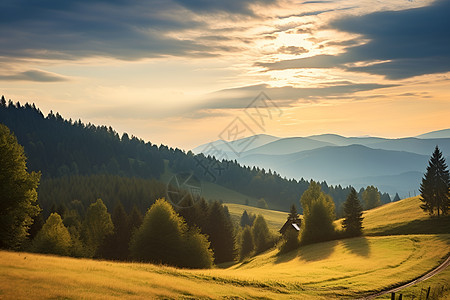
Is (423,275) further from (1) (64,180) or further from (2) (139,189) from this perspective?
(1) (64,180)

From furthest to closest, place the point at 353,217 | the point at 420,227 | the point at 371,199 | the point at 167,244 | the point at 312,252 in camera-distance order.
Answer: the point at 371,199 < the point at 353,217 < the point at 420,227 < the point at 312,252 < the point at 167,244

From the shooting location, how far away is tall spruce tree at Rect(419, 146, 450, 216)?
85312mm

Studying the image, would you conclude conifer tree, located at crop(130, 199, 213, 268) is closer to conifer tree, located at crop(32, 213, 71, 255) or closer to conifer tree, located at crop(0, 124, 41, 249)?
conifer tree, located at crop(32, 213, 71, 255)

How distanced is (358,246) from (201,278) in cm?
4580

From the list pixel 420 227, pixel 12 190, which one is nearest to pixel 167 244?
pixel 12 190

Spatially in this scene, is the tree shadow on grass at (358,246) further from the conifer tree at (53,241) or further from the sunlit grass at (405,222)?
the conifer tree at (53,241)

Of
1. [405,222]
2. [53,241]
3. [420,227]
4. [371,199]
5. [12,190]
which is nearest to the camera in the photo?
[12,190]

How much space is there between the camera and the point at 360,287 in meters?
39.7

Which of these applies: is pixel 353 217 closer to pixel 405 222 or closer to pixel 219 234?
pixel 405 222

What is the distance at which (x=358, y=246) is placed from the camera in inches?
2913

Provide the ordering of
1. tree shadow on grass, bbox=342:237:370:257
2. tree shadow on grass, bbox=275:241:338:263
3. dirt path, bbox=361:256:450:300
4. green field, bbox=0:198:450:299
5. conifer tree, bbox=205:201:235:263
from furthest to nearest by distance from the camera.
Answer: conifer tree, bbox=205:201:235:263 → tree shadow on grass, bbox=275:241:338:263 → tree shadow on grass, bbox=342:237:370:257 → dirt path, bbox=361:256:450:300 → green field, bbox=0:198:450:299

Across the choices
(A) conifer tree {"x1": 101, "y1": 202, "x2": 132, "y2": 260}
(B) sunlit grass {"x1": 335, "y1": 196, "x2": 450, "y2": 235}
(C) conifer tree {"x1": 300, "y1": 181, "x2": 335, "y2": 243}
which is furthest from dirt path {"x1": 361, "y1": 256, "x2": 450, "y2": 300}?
(A) conifer tree {"x1": 101, "y1": 202, "x2": 132, "y2": 260}

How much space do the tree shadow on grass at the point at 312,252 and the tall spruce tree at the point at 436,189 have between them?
2328cm

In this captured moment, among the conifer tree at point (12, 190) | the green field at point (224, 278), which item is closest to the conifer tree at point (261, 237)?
the green field at point (224, 278)
